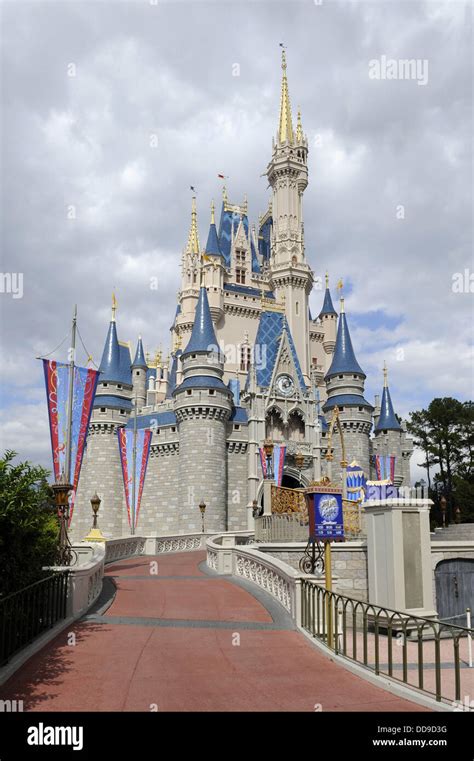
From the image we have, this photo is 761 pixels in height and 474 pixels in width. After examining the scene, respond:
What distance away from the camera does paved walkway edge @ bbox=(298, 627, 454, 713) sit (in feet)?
22.3

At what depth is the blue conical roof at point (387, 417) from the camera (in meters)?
49.3

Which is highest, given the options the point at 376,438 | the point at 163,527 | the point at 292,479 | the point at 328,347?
the point at 328,347

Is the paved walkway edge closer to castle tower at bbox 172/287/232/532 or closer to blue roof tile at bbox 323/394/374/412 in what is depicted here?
castle tower at bbox 172/287/232/532

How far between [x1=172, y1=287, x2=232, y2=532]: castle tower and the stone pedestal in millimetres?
23994

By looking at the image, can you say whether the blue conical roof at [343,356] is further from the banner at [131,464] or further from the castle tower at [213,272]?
the banner at [131,464]

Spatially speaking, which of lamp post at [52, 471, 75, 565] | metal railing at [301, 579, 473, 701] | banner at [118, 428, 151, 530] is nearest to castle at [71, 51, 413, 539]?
banner at [118, 428, 151, 530]

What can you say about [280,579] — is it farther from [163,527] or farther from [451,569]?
[163,527]

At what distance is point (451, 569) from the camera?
17.7 meters

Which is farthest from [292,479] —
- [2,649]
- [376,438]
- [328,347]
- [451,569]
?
[2,649]

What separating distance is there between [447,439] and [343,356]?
671 inches

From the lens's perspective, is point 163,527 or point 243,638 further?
point 163,527

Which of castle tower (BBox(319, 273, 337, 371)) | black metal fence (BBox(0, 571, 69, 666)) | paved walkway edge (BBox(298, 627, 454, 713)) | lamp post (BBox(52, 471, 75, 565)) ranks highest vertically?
castle tower (BBox(319, 273, 337, 371))

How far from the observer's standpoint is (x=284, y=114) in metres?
56.0
